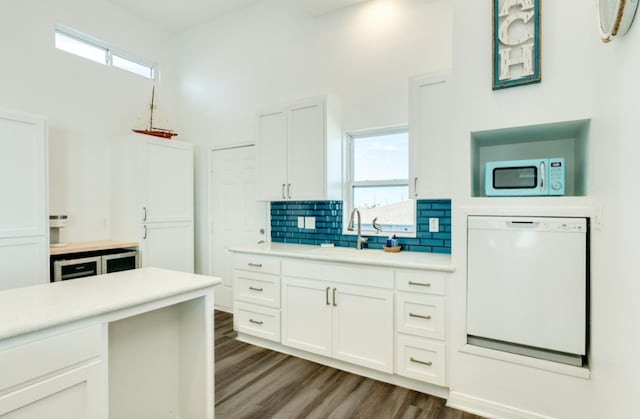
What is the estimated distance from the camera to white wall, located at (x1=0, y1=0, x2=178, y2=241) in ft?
11.2

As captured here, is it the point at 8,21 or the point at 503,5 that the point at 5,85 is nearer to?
the point at 8,21

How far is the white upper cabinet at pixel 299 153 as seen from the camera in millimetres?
3234

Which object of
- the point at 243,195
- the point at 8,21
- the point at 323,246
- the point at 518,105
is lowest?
the point at 323,246

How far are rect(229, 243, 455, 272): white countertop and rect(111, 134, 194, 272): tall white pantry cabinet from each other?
4.35 feet

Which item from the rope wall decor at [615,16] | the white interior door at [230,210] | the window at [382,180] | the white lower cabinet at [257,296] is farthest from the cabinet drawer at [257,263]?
the rope wall decor at [615,16]

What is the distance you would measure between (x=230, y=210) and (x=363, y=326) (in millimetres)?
2460

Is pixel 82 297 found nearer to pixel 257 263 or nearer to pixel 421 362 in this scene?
pixel 257 263

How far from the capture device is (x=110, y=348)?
5.35 feet

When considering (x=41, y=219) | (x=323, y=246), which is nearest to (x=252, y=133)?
(x=323, y=246)

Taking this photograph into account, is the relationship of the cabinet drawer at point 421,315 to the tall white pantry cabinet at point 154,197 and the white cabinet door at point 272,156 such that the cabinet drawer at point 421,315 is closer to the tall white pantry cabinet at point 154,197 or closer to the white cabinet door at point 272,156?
the white cabinet door at point 272,156

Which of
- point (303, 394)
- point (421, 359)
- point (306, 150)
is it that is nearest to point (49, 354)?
point (303, 394)

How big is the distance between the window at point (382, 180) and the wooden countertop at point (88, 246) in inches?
100

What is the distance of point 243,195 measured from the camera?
4.23 m

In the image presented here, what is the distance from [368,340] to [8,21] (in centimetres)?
459
